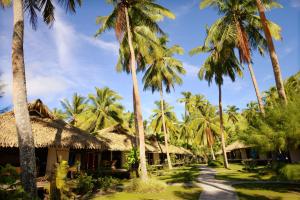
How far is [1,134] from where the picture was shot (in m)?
13.0

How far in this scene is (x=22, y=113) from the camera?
802 centimetres

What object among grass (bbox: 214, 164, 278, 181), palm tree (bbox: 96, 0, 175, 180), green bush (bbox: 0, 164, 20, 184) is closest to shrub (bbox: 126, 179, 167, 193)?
palm tree (bbox: 96, 0, 175, 180)

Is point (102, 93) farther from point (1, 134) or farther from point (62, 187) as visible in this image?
point (62, 187)

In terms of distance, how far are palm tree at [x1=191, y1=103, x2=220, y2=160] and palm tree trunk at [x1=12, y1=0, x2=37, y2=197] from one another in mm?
34937

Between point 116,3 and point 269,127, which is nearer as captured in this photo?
point 269,127

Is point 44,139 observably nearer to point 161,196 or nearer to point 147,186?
point 147,186

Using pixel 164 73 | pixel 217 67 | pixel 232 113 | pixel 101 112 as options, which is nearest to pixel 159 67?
pixel 164 73

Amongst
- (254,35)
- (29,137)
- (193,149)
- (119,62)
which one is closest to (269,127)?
(254,35)

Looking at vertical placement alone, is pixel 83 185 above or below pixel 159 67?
below

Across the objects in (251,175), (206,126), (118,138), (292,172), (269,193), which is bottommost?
(269,193)

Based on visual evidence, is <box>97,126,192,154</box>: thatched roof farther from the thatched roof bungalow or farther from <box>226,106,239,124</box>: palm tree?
<box>226,106,239,124</box>: palm tree

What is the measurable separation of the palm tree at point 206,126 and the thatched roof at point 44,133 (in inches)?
1024

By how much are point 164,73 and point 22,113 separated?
2240cm

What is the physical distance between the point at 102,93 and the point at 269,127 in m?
27.3
